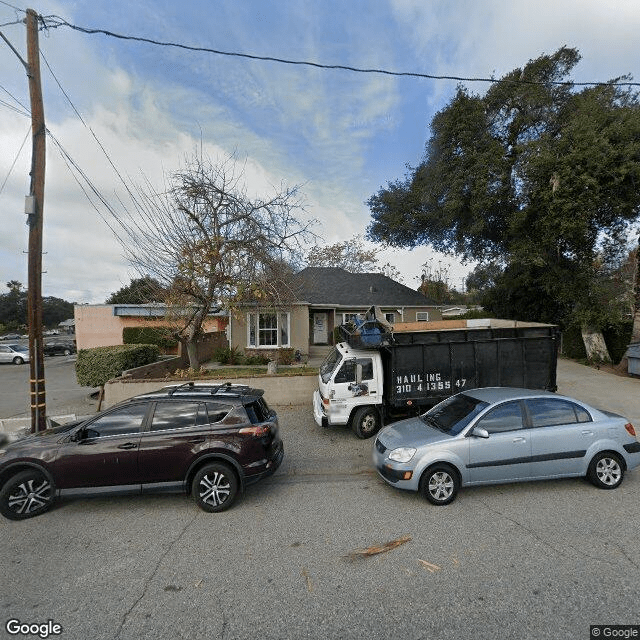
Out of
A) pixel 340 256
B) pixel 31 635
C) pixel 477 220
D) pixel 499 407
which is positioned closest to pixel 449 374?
pixel 499 407

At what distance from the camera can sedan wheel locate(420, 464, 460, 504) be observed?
454cm

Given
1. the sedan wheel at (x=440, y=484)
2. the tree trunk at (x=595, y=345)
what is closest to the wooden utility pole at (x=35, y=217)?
the sedan wheel at (x=440, y=484)

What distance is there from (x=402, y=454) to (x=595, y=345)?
16.3 metres

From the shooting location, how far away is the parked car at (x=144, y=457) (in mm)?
4496

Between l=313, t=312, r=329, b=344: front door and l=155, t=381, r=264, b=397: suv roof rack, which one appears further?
l=313, t=312, r=329, b=344: front door

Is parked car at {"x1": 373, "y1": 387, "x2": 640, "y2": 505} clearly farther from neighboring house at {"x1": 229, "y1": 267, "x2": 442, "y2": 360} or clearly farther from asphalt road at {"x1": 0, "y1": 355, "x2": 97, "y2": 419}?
neighboring house at {"x1": 229, "y1": 267, "x2": 442, "y2": 360}

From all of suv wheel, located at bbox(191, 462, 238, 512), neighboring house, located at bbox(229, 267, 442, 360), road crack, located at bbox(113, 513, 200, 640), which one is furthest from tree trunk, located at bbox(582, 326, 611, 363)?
road crack, located at bbox(113, 513, 200, 640)

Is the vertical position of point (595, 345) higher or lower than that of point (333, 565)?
higher

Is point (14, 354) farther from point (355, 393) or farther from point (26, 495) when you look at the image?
point (355, 393)

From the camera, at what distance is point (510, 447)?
183 inches

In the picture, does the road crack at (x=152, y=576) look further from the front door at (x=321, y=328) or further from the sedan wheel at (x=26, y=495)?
the front door at (x=321, y=328)

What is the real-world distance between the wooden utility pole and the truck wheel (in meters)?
6.53

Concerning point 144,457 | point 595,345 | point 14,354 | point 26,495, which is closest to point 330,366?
point 144,457

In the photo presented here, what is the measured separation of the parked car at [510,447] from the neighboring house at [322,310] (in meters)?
11.4
